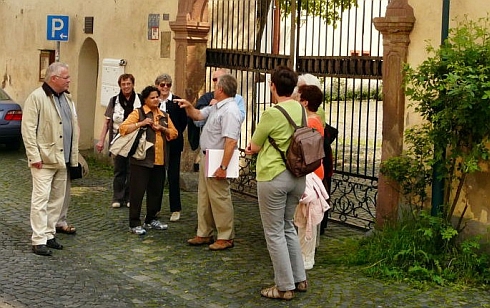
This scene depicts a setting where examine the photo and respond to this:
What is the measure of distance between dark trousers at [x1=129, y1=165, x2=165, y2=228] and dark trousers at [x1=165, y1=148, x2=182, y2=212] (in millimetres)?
470

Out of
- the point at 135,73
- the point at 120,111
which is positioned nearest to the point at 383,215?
the point at 120,111

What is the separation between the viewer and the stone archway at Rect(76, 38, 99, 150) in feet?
53.1

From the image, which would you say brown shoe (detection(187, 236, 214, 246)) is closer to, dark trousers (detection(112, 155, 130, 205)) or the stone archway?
dark trousers (detection(112, 155, 130, 205))

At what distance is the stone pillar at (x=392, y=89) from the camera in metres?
8.42

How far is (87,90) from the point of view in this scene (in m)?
16.4

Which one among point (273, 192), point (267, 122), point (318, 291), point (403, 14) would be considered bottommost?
point (318, 291)

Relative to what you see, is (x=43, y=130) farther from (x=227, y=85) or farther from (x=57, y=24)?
(x=57, y=24)

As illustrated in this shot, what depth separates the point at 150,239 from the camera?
29.5ft

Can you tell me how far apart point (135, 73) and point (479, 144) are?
7548mm

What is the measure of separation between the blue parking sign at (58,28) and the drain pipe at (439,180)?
8.74 meters

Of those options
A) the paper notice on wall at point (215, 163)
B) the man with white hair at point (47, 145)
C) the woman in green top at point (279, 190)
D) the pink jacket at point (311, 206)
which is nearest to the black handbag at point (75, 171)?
the man with white hair at point (47, 145)

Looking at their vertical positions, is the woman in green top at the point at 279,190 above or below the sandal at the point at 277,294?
above

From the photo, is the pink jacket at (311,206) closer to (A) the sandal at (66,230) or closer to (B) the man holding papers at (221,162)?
(B) the man holding papers at (221,162)

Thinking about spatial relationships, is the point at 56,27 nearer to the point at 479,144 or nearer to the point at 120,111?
the point at 120,111
